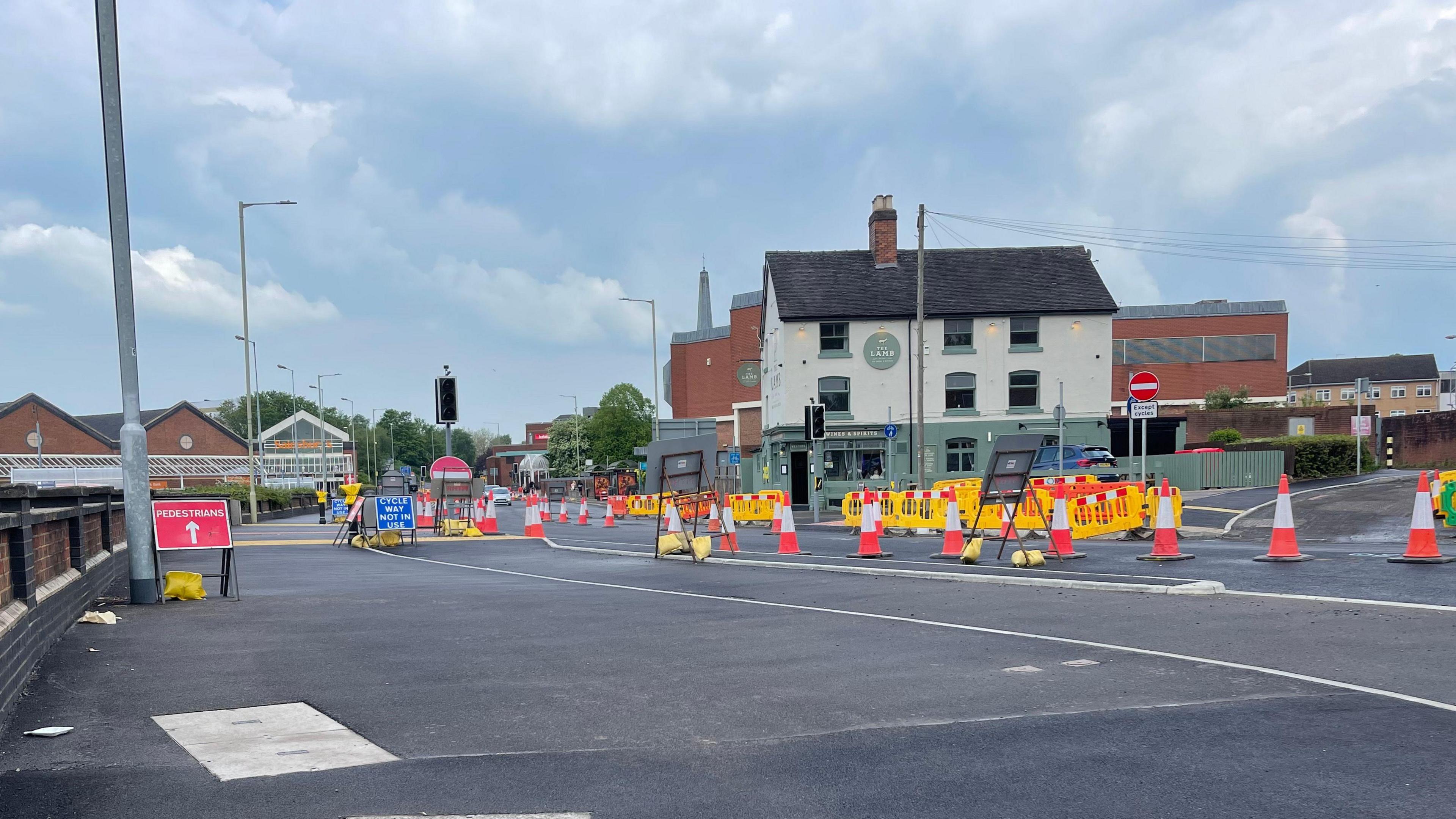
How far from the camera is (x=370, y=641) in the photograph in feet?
27.8

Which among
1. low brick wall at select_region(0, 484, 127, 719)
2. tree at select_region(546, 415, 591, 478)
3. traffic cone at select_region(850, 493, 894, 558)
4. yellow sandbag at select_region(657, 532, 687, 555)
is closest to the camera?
low brick wall at select_region(0, 484, 127, 719)

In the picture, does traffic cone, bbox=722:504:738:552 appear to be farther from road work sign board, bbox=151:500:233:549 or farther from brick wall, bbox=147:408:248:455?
brick wall, bbox=147:408:248:455

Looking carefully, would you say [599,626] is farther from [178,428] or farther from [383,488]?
[178,428]

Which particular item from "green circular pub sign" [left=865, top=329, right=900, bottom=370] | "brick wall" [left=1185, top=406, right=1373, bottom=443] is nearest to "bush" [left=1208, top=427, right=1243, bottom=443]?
"brick wall" [left=1185, top=406, right=1373, bottom=443]

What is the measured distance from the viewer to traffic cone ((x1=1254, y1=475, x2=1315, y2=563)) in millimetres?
13242

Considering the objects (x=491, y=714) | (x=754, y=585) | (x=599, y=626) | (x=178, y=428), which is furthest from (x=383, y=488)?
(x=178, y=428)

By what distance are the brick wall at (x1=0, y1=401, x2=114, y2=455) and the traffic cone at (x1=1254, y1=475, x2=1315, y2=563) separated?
86813 mm

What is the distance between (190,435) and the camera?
94688 mm

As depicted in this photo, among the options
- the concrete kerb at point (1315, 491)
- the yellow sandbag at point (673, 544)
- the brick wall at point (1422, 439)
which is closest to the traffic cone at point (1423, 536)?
the concrete kerb at point (1315, 491)

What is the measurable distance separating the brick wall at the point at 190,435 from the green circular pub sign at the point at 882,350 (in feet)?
Result: 223

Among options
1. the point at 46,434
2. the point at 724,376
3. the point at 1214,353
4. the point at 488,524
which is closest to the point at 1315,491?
the point at 488,524

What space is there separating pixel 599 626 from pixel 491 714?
3511 millimetres

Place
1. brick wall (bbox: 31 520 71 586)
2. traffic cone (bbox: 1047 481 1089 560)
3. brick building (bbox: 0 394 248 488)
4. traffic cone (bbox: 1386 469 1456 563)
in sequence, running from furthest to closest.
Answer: brick building (bbox: 0 394 248 488) < traffic cone (bbox: 1047 481 1089 560) < traffic cone (bbox: 1386 469 1456 563) < brick wall (bbox: 31 520 71 586)

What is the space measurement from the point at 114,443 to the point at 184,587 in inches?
3386
